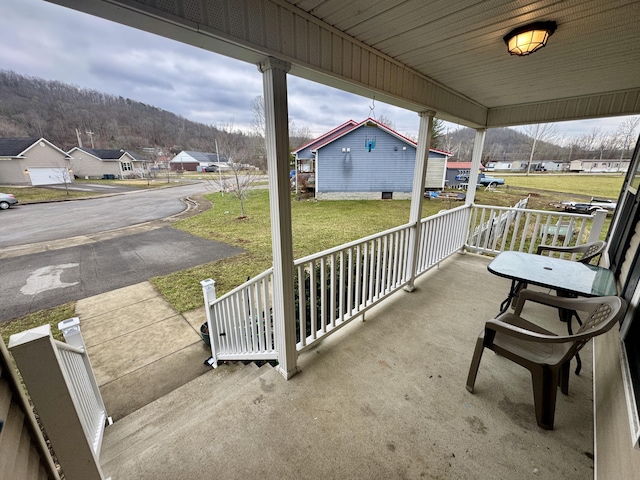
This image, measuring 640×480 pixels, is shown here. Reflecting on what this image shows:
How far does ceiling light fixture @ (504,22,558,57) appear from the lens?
5.28 ft

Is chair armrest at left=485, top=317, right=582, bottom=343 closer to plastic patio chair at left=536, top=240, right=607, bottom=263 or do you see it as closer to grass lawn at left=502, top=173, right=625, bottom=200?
plastic patio chair at left=536, top=240, right=607, bottom=263

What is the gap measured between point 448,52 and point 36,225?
11.7 m

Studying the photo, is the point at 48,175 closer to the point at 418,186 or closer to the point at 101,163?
the point at 101,163

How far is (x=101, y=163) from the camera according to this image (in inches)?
220

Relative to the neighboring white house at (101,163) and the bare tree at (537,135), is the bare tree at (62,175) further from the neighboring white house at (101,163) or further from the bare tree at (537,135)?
the bare tree at (537,135)

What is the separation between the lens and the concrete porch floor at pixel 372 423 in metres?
1.39

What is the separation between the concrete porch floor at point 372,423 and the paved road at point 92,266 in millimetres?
3956

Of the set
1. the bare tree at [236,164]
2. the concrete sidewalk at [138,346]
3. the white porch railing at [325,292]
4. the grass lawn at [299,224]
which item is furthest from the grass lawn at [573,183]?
the bare tree at [236,164]

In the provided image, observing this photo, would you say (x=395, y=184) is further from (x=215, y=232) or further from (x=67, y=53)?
(x=67, y=53)

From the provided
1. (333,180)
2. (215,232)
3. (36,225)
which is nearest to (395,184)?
(333,180)

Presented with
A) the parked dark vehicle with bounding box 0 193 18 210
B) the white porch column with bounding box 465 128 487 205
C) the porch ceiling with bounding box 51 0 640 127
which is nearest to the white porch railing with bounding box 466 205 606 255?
the white porch column with bounding box 465 128 487 205

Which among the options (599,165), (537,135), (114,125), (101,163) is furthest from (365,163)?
(114,125)

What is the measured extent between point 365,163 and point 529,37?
416 inches

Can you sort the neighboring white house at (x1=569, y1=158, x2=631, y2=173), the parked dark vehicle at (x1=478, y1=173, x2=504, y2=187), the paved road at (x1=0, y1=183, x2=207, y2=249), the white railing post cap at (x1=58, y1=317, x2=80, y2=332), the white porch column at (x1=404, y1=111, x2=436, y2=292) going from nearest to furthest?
the white railing post cap at (x1=58, y1=317, x2=80, y2=332) → the white porch column at (x1=404, y1=111, x2=436, y2=292) → the neighboring white house at (x1=569, y1=158, x2=631, y2=173) → the paved road at (x1=0, y1=183, x2=207, y2=249) → the parked dark vehicle at (x1=478, y1=173, x2=504, y2=187)
